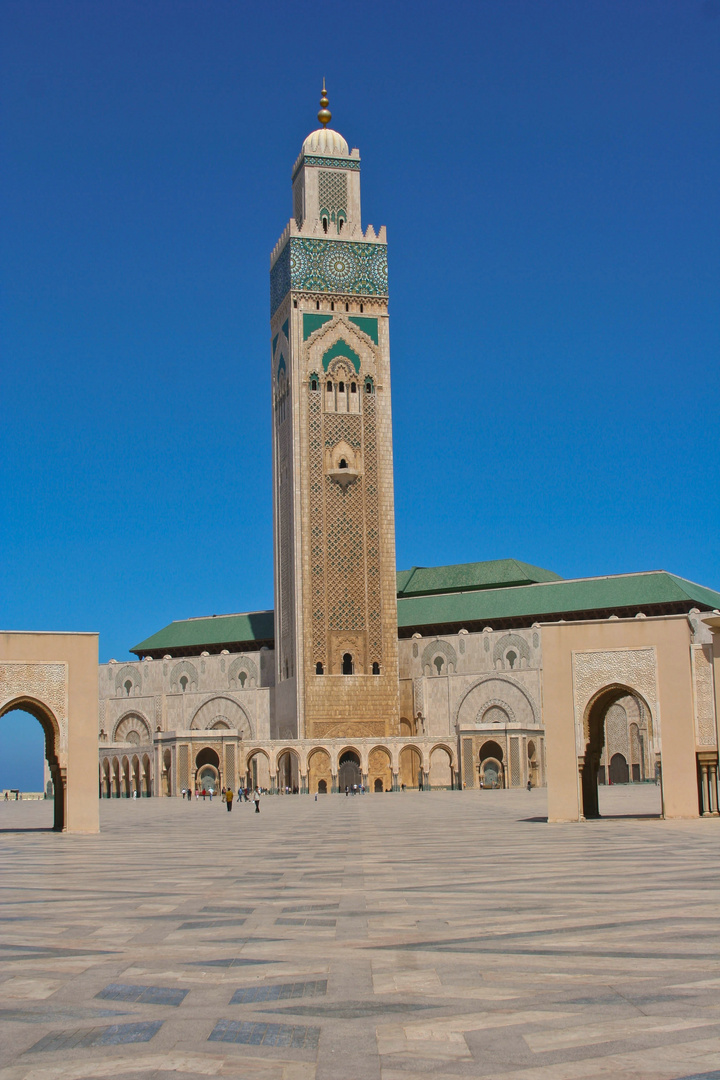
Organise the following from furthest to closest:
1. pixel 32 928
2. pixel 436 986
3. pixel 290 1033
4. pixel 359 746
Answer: pixel 359 746, pixel 32 928, pixel 436 986, pixel 290 1033

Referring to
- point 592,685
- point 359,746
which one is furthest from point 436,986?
point 359,746

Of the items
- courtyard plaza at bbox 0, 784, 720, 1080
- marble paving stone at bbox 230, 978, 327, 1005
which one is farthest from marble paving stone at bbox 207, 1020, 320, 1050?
marble paving stone at bbox 230, 978, 327, 1005

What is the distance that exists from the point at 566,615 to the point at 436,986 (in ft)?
149

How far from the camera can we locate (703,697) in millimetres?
18453

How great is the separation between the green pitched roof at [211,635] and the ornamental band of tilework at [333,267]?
46.5 feet

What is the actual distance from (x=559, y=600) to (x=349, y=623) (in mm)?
9117

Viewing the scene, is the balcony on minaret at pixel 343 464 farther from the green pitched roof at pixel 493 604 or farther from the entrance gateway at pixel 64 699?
the entrance gateway at pixel 64 699

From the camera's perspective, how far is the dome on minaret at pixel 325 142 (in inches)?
1954

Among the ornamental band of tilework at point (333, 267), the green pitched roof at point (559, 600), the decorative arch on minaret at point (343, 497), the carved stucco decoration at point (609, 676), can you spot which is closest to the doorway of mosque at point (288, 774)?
the decorative arch on minaret at point (343, 497)

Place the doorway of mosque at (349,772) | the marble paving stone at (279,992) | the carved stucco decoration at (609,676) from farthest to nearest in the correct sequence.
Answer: the doorway of mosque at (349,772), the carved stucco decoration at (609,676), the marble paving stone at (279,992)

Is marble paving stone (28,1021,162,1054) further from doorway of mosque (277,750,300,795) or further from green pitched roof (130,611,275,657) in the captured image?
green pitched roof (130,611,275,657)

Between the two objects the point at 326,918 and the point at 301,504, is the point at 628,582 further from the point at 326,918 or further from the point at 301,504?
the point at 326,918

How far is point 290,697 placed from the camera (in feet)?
155

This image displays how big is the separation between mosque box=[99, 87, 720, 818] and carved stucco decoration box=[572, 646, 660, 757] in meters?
25.6
